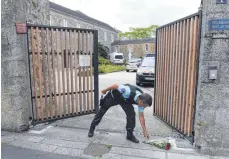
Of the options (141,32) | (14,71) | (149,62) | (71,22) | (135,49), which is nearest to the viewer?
(14,71)

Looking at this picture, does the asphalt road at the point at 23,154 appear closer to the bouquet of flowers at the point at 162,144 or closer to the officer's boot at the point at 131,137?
the officer's boot at the point at 131,137

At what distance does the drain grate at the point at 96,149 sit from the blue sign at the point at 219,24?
278 cm

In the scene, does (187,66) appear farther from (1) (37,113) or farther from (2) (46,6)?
(2) (46,6)

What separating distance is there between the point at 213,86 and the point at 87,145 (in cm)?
254

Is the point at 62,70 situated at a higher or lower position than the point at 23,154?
higher

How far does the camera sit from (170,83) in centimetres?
462


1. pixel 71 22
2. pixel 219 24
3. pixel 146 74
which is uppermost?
pixel 71 22

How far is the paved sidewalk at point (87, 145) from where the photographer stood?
3.42 meters

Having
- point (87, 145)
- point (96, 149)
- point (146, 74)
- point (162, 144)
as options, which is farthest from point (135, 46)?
point (96, 149)

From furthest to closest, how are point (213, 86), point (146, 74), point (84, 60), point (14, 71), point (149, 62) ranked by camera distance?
point (149, 62)
point (146, 74)
point (84, 60)
point (14, 71)
point (213, 86)

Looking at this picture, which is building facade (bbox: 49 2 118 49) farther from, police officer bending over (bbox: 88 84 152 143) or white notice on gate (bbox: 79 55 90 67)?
police officer bending over (bbox: 88 84 152 143)

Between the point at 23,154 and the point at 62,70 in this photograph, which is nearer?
the point at 23,154

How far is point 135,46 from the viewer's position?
41500mm

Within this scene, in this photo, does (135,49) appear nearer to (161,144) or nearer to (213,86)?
(161,144)
